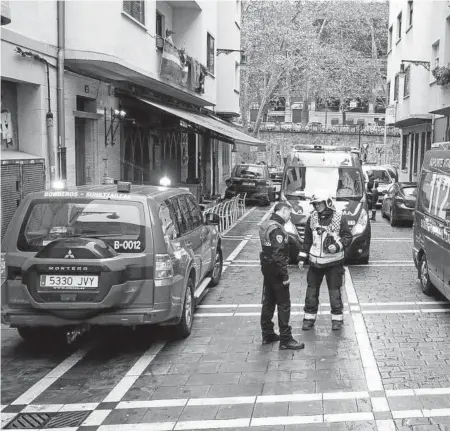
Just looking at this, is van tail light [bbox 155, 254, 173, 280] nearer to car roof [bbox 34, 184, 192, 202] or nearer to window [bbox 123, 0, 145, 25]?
car roof [bbox 34, 184, 192, 202]

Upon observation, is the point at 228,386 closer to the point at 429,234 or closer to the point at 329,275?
the point at 329,275

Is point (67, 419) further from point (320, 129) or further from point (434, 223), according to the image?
point (320, 129)

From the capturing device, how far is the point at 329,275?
25.4ft

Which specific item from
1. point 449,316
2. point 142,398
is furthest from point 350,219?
point 142,398

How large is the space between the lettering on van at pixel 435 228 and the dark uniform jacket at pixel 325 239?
1.38 meters

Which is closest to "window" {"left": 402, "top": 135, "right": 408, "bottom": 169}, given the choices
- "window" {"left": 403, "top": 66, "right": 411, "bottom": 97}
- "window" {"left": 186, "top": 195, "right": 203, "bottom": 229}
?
"window" {"left": 403, "top": 66, "right": 411, "bottom": 97}

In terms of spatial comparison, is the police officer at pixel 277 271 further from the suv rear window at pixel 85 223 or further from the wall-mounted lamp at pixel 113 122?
the wall-mounted lamp at pixel 113 122

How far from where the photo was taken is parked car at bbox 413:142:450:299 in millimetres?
8234

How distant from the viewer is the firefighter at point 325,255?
767 cm

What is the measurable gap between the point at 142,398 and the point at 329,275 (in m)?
3.15

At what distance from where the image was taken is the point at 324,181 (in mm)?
13633

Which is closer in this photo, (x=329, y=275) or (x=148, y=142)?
(x=329, y=275)

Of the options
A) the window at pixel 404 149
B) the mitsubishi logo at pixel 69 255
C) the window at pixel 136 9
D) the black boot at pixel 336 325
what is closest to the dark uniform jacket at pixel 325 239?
the black boot at pixel 336 325

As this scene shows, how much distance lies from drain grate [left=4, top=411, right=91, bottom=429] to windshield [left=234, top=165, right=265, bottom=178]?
21.9 meters
